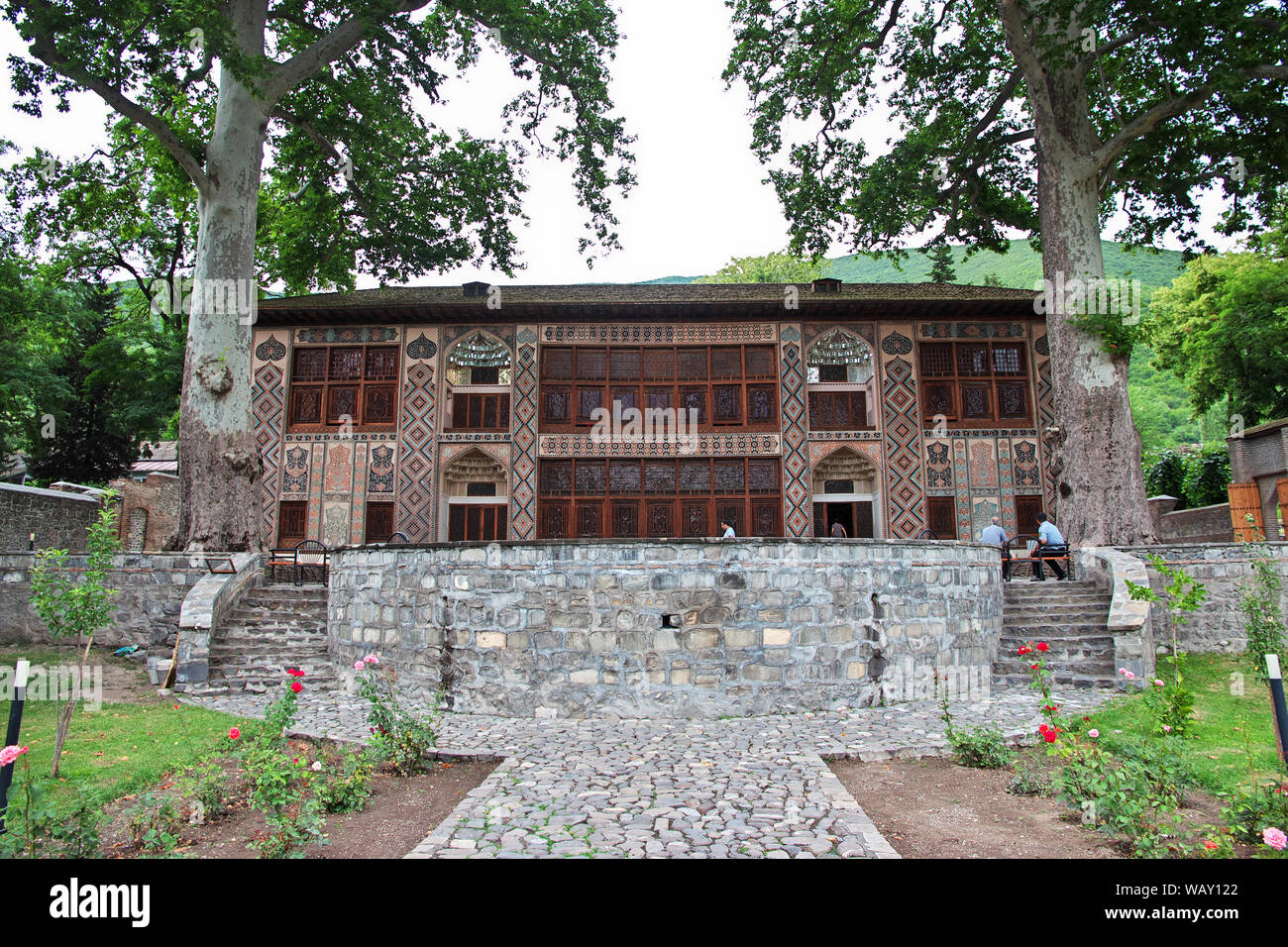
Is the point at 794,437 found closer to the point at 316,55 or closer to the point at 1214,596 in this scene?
the point at 1214,596

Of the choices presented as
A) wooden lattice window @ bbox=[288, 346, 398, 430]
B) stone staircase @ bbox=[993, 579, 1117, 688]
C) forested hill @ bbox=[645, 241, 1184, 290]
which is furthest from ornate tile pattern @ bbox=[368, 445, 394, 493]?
forested hill @ bbox=[645, 241, 1184, 290]

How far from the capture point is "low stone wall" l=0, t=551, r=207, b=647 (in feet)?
38.8

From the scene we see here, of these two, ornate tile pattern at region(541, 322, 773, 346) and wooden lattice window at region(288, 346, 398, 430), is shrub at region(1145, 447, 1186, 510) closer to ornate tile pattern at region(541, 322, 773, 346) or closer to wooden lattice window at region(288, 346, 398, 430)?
ornate tile pattern at region(541, 322, 773, 346)

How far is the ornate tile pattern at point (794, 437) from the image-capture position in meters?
17.9

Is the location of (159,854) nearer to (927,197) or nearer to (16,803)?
(16,803)

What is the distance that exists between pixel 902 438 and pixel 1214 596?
7.59 meters

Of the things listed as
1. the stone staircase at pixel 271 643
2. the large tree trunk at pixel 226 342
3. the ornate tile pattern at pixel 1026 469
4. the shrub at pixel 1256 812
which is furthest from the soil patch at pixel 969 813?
the ornate tile pattern at pixel 1026 469

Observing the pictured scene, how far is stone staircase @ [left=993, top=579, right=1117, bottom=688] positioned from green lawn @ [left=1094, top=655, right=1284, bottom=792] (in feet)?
2.89

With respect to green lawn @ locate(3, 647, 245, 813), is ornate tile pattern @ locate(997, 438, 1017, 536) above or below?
above

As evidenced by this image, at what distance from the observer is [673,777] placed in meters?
5.61

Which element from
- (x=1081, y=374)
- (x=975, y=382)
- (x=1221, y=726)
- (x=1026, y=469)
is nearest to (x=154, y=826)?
(x=1221, y=726)

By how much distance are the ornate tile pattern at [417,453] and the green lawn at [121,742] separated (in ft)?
27.5

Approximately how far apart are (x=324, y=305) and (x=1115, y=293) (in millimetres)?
17699

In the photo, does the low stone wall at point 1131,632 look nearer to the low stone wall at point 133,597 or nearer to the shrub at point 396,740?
the shrub at point 396,740
